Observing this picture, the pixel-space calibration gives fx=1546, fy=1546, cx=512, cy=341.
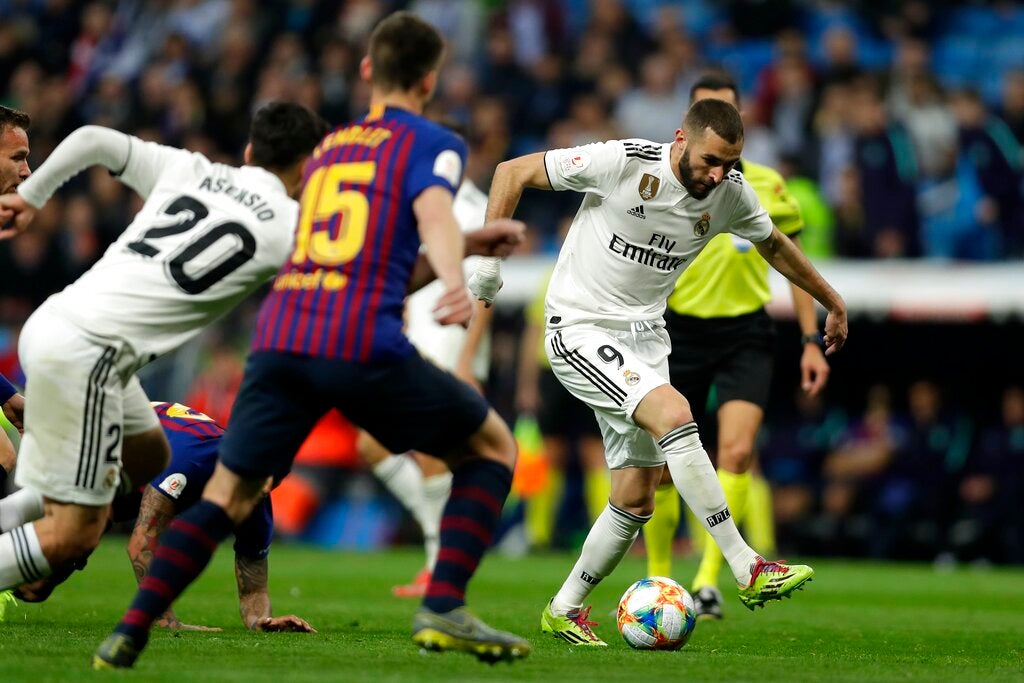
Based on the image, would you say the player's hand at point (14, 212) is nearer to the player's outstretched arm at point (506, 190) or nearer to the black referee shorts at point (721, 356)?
the player's outstretched arm at point (506, 190)

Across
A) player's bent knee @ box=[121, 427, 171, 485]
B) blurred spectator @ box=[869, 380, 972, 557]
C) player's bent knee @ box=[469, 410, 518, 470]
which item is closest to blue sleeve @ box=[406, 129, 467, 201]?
player's bent knee @ box=[469, 410, 518, 470]

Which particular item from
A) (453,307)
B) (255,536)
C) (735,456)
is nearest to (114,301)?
(453,307)

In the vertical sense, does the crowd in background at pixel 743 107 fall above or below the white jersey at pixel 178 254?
above

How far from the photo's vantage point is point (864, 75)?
16.9 meters

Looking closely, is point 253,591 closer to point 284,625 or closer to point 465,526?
point 284,625

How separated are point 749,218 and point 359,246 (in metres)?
2.51

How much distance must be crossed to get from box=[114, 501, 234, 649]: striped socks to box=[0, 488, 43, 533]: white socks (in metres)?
1.16

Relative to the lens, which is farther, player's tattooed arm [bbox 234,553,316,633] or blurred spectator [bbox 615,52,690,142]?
blurred spectator [bbox 615,52,690,142]

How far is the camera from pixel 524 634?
7289 mm

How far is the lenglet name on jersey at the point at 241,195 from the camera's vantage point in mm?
5598

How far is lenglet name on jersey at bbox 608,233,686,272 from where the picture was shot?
23.5ft

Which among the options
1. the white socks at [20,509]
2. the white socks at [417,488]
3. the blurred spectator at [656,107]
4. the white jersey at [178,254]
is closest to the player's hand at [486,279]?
the white jersey at [178,254]

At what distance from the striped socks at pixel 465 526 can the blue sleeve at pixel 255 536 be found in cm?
184

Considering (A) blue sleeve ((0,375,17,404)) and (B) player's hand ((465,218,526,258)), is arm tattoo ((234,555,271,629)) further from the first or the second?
(B) player's hand ((465,218,526,258))
